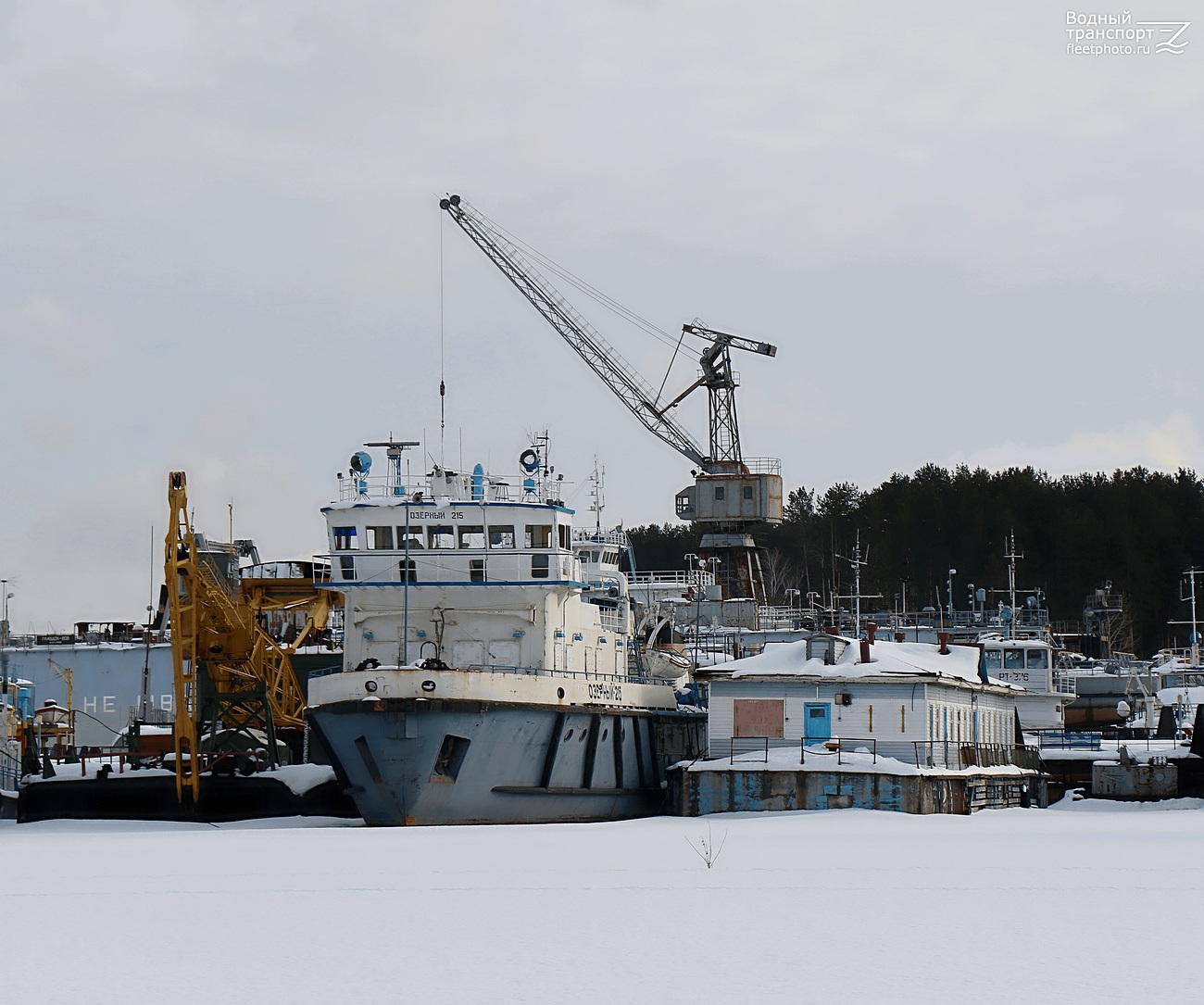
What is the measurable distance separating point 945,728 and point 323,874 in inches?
933

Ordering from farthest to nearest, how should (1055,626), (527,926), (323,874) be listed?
(1055,626) → (323,874) → (527,926)

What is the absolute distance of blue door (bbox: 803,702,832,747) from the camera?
45281 millimetres

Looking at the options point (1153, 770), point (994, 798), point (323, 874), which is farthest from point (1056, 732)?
point (323, 874)

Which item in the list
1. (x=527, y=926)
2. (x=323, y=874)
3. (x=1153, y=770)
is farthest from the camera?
(x=1153, y=770)

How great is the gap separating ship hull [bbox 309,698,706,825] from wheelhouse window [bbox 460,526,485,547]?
5.29m

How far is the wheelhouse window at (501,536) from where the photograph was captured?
1810 inches

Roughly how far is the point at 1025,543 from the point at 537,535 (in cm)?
8768

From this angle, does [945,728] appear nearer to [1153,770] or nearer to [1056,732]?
[1153,770]

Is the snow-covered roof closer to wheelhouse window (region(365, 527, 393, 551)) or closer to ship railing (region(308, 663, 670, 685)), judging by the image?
ship railing (region(308, 663, 670, 685))

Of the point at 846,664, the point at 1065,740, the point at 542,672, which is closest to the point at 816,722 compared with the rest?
the point at 846,664

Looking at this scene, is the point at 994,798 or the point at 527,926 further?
the point at 994,798

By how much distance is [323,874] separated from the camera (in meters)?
28.1

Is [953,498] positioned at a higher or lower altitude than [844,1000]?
higher

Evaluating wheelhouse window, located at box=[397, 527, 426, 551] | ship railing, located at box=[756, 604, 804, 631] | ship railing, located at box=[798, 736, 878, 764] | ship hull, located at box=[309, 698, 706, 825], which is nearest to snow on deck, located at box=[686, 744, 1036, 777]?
ship railing, located at box=[798, 736, 878, 764]
